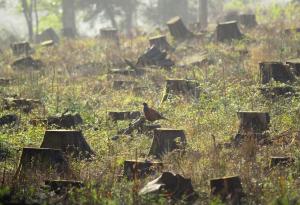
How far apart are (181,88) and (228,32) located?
22.3 ft

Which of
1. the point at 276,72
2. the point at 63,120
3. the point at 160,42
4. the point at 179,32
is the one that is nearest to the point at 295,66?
the point at 276,72

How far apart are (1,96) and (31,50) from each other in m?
8.49

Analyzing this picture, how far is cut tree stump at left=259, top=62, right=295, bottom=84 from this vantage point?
14117mm

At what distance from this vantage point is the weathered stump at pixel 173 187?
7.53 metres

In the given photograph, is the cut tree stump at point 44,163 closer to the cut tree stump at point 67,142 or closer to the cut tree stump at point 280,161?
the cut tree stump at point 67,142

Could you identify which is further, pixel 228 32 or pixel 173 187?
pixel 228 32

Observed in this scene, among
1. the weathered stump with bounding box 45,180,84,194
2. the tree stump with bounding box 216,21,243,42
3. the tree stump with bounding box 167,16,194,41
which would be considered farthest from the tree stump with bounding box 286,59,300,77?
the tree stump with bounding box 167,16,194,41

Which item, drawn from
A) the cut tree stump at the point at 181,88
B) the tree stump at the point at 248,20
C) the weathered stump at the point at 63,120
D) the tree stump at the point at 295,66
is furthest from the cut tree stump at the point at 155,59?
the weathered stump at the point at 63,120

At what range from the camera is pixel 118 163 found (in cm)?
921

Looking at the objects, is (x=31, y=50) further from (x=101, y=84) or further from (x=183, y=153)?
(x=183, y=153)

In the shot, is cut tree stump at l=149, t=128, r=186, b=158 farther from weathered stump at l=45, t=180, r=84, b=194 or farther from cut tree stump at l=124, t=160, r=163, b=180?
weathered stump at l=45, t=180, r=84, b=194

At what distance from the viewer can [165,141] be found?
10.2 metres

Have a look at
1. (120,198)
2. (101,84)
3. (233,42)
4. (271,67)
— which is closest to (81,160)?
(120,198)

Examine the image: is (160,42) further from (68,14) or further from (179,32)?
(68,14)
